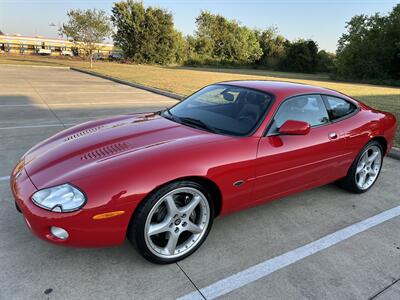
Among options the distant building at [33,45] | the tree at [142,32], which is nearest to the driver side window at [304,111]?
the tree at [142,32]

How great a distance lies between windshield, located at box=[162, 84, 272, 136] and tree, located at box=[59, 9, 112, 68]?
26551 mm

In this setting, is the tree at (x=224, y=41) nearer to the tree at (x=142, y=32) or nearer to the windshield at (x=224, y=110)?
the tree at (x=142, y=32)

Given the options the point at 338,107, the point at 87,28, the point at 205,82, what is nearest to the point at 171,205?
the point at 338,107

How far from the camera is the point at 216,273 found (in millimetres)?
2465

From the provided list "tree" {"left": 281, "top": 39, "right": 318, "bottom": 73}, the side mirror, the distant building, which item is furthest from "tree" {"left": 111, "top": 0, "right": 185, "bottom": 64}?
the side mirror

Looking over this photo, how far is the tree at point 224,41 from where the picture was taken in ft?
179

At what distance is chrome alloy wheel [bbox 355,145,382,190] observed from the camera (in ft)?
13.1

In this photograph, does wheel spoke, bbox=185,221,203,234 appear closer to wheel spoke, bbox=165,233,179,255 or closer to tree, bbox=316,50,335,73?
wheel spoke, bbox=165,233,179,255

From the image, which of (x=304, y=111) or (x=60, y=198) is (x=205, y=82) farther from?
(x=60, y=198)

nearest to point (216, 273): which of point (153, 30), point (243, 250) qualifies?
point (243, 250)

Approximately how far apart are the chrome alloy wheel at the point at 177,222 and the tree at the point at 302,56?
164 ft

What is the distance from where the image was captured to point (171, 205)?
96.8 inches

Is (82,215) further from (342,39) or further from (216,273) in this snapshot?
(342,39)

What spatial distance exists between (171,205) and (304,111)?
6.01 feet
